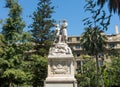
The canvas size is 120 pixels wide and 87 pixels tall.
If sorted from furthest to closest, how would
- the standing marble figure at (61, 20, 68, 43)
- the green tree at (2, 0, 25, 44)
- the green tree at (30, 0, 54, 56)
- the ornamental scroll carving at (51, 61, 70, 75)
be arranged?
the green tree at (30, 0, 54, 56), the green tree at (2, 0, 25, 44), the standing marble figure at (61, 20, 68, 43), the ornamental scroll carving at (51, 61, 70, 75)

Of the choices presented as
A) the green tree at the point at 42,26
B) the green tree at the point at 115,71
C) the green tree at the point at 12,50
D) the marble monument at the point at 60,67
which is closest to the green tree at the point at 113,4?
the marble monument at the point at 60,67

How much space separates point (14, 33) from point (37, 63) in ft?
23.5

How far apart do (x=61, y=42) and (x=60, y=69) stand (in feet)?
7.71

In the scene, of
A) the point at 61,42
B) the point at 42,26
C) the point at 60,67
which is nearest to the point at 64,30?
the point at 61,42

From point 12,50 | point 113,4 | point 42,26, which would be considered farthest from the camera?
point 42,26

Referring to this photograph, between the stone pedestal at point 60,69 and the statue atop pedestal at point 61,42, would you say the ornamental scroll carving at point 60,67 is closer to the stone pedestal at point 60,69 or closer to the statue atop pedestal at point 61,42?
the stone pedestal at point 60,69

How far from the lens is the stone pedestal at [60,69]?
893 inches

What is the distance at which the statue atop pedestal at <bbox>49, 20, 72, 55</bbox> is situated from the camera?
78.0 ft

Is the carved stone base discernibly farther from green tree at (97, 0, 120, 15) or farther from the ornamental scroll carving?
green tree at (97, 0, 120, 15)

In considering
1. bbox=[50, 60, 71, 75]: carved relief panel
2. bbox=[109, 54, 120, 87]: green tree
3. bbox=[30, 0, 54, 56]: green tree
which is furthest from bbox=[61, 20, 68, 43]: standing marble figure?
bbox=[109, 54, 120, 87]: green tree

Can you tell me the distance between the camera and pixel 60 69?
2327cm

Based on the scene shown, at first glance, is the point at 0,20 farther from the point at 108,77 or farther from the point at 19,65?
the point at 108,77

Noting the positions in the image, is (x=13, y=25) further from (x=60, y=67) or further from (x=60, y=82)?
(x=60, y=82)

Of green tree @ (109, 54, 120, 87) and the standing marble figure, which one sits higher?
the standing marble figure
